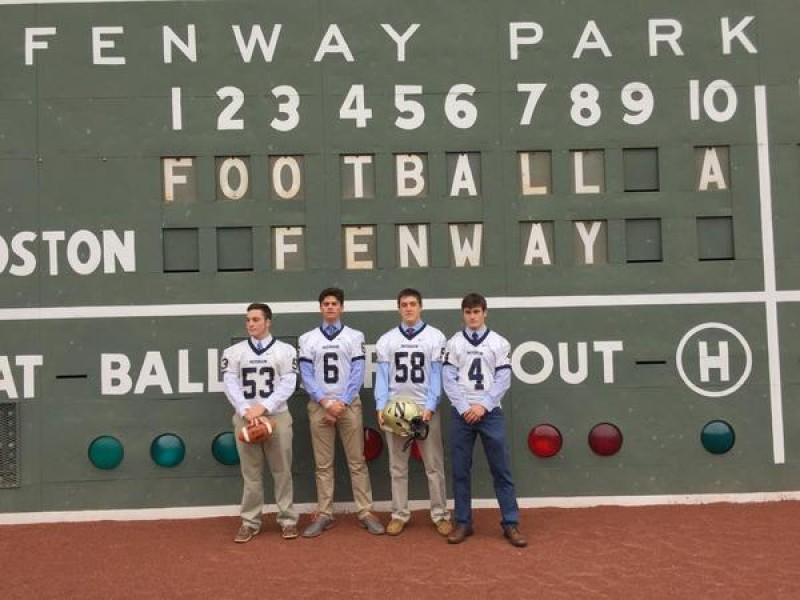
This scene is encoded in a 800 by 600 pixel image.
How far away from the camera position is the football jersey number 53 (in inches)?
230

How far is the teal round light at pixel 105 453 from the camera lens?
6.18m

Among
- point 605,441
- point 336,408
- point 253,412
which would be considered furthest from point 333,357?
point 605,441

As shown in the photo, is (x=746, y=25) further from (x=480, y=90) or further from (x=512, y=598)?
(x=512, y=598)

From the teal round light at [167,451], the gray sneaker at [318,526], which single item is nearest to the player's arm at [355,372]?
the gray sneaker at [318,526]

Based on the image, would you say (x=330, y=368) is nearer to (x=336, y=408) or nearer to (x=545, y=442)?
(x=336, y=408)

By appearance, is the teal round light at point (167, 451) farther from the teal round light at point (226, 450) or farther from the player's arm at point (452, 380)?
the player's arm at point (452, 380)

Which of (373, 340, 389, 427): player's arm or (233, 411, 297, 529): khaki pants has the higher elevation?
(373, 340, 389, 427): player's arm

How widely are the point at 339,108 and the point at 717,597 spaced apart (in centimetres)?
440

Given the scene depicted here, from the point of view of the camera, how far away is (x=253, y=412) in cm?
570

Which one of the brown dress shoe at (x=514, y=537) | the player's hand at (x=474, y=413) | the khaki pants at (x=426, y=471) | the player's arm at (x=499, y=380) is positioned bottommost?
the brown dress shoe at (x=514, y=537)

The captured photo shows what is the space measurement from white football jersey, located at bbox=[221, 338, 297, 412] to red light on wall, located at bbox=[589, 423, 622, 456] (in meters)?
2.41

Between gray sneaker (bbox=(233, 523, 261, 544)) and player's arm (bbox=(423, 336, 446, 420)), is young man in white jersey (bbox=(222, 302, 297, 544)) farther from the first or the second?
player's arm (bbox=(423, 336, 446, 420))

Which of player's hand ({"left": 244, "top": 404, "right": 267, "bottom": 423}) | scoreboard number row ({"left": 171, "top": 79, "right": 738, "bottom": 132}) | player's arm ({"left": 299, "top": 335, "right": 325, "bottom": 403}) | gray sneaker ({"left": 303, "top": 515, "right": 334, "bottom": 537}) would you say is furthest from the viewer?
scoreboard number row ({"left": 171, "top": 79, "right": 738, "bottom": 132})

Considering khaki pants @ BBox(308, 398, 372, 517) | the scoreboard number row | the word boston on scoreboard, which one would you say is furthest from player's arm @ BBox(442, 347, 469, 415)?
the scoreboard number row
